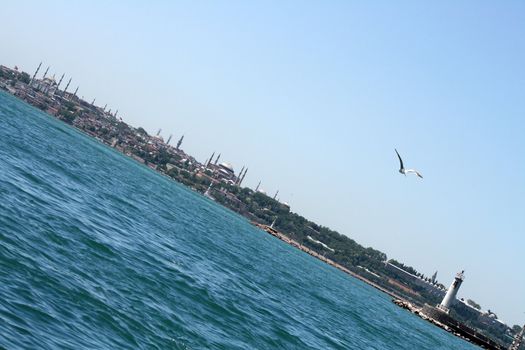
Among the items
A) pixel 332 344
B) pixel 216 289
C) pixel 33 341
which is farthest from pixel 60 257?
pixel 332 344

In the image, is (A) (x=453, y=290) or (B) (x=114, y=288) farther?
(A) (x=453, y=290)

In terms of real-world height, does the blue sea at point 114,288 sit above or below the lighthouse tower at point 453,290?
below

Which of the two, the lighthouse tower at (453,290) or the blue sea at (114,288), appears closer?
the blue sea at (114,288)

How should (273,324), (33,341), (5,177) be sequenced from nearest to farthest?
(33,341) → (273,324) → (5,177)

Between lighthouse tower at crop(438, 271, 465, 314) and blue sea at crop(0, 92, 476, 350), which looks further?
lighthouse tower at crop(438, 271, 465, 314)

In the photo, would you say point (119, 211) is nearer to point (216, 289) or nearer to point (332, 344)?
point (216, 289)

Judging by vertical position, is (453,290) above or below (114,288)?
above

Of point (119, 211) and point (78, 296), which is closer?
point (78, 296)

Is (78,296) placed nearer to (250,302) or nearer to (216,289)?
(216,289)

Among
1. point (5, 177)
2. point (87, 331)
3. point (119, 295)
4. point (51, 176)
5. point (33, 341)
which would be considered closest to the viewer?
point (33, 341)

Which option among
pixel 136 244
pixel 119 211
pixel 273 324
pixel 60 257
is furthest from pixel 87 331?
pixel 119 211

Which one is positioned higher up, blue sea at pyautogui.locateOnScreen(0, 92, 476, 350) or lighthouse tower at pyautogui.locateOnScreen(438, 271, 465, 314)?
lighthouse tower at pyautogui.locateOnScreen(438, 271, 465, 314)
